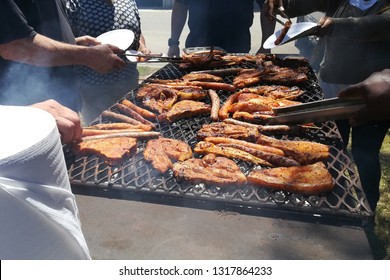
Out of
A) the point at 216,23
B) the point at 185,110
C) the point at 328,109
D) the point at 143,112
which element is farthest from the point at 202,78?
the point at 216,23

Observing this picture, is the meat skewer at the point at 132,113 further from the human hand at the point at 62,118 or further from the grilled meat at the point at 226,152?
the human hand at the point at 62,118

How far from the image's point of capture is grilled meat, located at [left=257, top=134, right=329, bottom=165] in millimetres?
2318

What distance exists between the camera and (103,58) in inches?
129

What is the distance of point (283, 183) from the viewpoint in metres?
2.00

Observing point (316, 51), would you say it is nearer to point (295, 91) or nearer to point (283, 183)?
point (295, 91)

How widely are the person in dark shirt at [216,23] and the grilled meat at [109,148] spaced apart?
11.6ft

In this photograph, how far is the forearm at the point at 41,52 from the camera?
2.69 metres

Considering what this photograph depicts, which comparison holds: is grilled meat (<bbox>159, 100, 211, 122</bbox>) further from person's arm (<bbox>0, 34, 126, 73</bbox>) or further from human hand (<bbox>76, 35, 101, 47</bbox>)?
human hand (<bbox>76, 35, 101, 47</bbox>)

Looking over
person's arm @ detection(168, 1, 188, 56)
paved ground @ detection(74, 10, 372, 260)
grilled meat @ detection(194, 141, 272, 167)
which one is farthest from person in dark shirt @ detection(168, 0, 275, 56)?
paved ground @ detection(74, 10, 372, 260)

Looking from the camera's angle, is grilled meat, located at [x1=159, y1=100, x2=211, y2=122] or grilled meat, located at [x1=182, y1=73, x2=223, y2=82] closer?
grilled meat, located at [x1=159, y1=100, x2=211, y2=122]

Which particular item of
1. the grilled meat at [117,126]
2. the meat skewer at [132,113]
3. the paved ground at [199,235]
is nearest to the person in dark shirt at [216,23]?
the meat skewer at [132,113]

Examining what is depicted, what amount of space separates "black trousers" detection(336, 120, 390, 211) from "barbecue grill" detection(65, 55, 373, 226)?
1433mm

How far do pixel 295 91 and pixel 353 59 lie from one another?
838 mm

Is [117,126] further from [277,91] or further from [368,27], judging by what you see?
[368,27]
